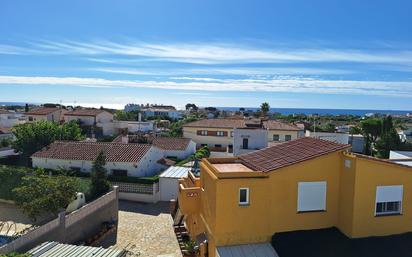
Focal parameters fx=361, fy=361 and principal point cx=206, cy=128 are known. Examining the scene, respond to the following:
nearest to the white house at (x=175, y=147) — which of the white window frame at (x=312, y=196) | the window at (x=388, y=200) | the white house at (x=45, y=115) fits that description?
the white window frame at (x=312, y=196)

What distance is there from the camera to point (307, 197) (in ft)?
49.0

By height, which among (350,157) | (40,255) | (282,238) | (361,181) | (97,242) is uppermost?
(350,157)

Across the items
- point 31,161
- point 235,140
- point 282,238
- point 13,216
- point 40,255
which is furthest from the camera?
point 235,140

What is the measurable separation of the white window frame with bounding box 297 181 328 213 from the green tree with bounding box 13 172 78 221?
1512 centimetres

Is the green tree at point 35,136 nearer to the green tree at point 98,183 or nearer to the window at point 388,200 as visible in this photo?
the green tree at point 98,183

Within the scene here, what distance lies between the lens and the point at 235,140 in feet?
151

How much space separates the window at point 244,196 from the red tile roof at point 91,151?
72.4ft

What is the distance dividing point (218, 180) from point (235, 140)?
32.7m

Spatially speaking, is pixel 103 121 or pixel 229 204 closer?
pixel 229 204

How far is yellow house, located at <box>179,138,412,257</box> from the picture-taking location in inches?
551

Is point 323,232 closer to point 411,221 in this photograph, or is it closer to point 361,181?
point 361,181

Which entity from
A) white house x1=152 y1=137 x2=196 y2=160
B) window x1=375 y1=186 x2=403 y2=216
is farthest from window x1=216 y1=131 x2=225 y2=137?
window x1=375 y1=186 x2=403 y2=216

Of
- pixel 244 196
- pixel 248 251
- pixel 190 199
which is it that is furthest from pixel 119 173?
pixel 248 251

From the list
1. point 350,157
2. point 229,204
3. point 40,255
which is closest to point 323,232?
point 350,157
